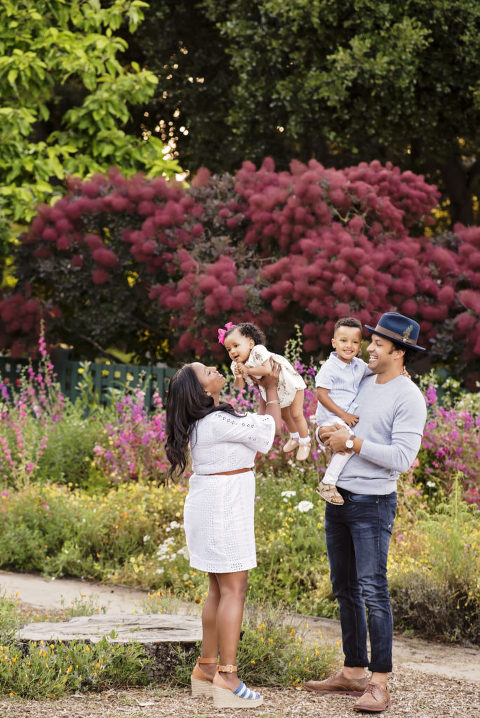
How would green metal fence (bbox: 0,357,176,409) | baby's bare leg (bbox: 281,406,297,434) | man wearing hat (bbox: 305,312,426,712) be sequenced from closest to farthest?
man wearing hat (bbox: 305,312,426,712)
baby's bare leg (bbox: 281,406,297,434)
green metal fence (bbox: 0,357,176,409)

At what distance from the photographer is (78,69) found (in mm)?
11633

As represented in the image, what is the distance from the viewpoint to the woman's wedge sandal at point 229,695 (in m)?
3.90

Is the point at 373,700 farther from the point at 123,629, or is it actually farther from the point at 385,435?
the point at 123,629

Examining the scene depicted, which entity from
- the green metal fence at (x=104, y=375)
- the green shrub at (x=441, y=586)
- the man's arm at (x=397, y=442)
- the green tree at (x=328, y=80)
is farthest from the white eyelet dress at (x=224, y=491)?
the green tree at (x=328, y=80)

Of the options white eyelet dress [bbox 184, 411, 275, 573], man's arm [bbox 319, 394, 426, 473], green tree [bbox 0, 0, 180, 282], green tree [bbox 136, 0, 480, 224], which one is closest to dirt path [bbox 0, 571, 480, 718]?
white eyelet dress [bbox 184, 411, 275, 573]

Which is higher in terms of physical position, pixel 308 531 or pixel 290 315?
pixel 290 315

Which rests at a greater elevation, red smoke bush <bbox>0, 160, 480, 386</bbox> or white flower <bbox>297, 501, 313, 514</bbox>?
red smoke bush <bbox>0, 160, 480, 386</bbox>

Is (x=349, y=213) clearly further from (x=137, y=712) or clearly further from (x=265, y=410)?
(x=137, y=712)

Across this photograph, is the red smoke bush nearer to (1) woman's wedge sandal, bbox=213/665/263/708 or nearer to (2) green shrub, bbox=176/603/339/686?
(2) green shrub, bbox=176/603/339/686

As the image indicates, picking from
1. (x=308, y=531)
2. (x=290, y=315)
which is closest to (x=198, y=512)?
(x=308, y=531)

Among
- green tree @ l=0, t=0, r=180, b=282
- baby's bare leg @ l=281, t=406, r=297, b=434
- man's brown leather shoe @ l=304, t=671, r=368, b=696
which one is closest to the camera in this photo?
man's brown leather shoe @ l=304, t=671, r=368, b=696

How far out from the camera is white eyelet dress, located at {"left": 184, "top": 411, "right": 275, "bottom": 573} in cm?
391

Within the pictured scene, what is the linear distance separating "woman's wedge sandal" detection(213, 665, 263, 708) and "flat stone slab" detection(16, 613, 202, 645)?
1.68ft

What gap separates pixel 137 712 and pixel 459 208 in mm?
13453
